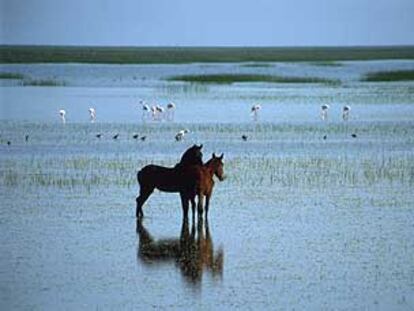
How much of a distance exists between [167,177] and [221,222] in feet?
3.25

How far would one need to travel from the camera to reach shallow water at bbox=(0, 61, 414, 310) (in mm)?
12891

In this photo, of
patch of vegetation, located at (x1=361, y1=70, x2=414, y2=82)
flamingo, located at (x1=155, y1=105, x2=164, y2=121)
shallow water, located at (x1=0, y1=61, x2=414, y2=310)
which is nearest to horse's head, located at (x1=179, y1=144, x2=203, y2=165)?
shallow water, located at (x1=0, y1=61, x2=414, y2=310)

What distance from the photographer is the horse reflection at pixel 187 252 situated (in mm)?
13977

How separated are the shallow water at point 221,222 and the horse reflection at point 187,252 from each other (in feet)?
0.08

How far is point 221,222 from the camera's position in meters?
17.2

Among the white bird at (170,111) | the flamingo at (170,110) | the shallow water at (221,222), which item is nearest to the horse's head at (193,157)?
the shallow water at (221,222)

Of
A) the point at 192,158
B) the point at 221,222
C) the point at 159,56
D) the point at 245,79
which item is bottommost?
the point at 221,222

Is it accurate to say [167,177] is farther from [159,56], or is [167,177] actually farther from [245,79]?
[159,56]

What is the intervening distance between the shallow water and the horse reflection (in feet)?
0.08

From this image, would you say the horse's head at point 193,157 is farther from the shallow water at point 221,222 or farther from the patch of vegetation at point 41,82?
the patch of vegetation at point 41,82

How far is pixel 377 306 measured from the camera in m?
12.2

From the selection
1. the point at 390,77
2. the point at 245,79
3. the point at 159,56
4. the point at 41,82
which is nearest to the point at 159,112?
the point at 41,82

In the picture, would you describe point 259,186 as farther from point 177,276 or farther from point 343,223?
point 177,276

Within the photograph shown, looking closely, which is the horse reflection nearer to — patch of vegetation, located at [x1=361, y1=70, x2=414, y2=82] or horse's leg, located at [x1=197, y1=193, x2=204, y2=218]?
horse's leg, located at [x1=197, y1=193, x2=204, y2=218]
